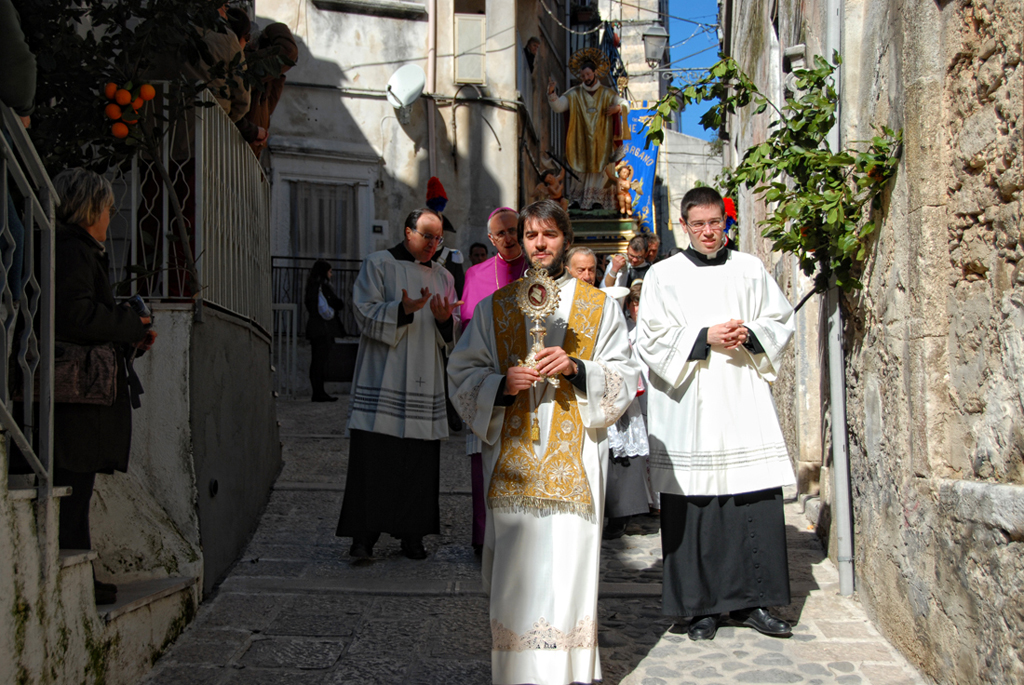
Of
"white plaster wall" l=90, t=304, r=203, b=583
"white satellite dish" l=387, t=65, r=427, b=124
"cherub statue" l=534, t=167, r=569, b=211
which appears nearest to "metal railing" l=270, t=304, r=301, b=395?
"white satellite dish" l=387, t=65, r=427, b=124

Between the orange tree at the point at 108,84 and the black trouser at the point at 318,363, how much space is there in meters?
7.47

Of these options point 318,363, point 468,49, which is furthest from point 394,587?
point 468,49

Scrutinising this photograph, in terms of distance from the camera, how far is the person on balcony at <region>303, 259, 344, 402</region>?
498 inches

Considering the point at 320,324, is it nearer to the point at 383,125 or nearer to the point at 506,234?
the point at 383,125

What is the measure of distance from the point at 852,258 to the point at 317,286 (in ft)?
30.4

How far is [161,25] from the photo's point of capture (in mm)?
5078

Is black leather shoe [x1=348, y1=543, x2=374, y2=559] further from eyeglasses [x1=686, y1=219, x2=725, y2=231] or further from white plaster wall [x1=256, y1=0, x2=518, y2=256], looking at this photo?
white plaster wall [x1=256, y1=0, x2=518, y2=256]

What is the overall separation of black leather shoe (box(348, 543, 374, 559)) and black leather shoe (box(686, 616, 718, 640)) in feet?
6.78

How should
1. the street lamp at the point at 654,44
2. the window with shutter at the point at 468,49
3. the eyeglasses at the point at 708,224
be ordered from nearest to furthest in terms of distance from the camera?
1. the eyeglasses at the point at 708,224
2. the window with shutter at the point at 468,49
3. the street lamp at the point at 654,44

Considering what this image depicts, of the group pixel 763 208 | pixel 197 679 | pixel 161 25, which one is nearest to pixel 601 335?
pixel 197 679

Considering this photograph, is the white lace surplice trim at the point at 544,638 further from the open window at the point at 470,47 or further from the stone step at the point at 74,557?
the open window at the point at 470,47

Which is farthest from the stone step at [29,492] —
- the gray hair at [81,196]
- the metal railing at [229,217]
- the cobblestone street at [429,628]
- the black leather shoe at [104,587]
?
the metal railing at [229,217]

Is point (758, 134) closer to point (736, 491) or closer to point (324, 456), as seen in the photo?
point (324, 456)

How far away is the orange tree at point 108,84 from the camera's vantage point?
192 inches
